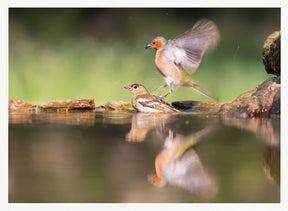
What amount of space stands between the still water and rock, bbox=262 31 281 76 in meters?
0.97

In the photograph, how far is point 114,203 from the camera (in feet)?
4.98

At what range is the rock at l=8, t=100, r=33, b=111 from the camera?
10.3ft

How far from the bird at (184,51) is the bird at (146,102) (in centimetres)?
23

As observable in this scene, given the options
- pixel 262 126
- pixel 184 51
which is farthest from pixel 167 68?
pixel 262 126

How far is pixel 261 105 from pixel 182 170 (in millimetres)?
1255

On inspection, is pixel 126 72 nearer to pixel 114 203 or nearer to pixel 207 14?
pixel 207 14

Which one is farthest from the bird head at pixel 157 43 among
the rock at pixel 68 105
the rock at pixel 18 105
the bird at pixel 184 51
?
the rock at pixel 18 105

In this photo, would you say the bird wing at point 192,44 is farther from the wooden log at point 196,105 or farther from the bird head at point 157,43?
the wooden log at point 196,105

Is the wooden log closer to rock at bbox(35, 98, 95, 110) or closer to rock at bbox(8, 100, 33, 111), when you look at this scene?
rock at bbox(35, 98, 95, 110)

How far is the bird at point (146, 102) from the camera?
2984 mm

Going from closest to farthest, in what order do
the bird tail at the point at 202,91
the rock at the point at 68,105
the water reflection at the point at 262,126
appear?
the water reflection at the point at 262,126 → the rock at the point at 68,105 → the bird tail at the point at 202,91

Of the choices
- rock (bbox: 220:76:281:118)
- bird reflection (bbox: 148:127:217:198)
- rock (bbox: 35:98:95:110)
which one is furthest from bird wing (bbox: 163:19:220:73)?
bird reflection (bbox: 148:127:217:198)

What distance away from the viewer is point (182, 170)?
168cm
